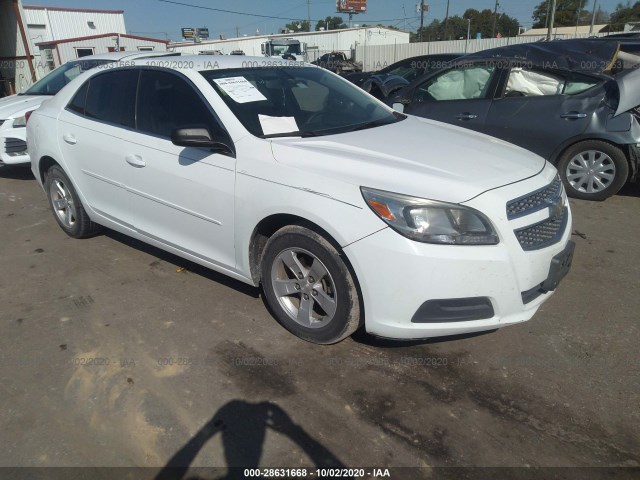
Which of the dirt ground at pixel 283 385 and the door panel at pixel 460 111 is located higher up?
the door panel at pixel 460 111

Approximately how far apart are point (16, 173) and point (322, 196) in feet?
22.5

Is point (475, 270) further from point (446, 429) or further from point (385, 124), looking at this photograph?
point (385, 124)

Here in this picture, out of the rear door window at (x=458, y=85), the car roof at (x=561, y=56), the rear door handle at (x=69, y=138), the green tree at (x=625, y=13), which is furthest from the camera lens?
the green tree at (x=625, y=13)

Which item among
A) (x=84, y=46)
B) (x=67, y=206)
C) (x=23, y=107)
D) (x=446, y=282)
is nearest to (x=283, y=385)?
(x=446, y=282)

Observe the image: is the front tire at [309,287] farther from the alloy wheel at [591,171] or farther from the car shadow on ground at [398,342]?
the alloy wheel at [591,171]

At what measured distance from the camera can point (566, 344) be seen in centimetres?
299

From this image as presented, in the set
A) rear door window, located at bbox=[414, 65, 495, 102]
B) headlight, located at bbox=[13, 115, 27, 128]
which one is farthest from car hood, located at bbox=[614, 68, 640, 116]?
headlight, located at bbox=[13, 115, 27, 128]

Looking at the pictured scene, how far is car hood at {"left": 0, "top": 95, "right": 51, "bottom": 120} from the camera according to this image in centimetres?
675

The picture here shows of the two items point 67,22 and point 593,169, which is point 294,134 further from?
point 67,22

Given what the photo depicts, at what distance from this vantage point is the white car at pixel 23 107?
21.9 feet

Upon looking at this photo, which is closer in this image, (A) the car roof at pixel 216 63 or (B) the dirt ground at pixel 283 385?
(B) the dirt ground at pixel 283 385

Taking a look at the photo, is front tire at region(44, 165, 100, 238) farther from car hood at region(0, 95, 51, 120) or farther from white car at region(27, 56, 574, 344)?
car hood at region(0, 95, 51, 120)

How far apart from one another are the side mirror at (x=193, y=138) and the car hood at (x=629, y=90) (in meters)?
4.13

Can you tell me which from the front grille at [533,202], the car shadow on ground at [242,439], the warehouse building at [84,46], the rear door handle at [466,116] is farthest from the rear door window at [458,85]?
the warehouse building at [84,46]
